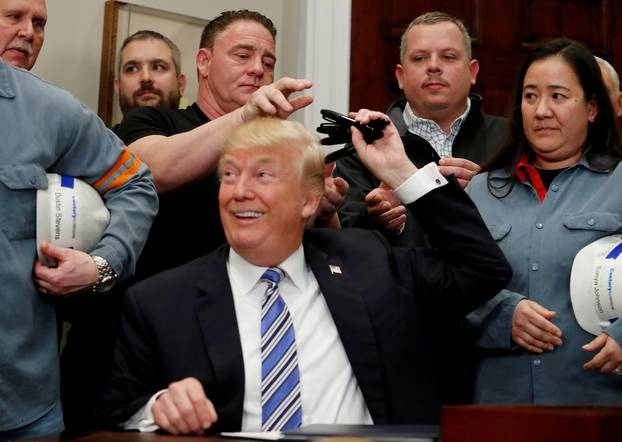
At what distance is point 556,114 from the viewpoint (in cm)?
257

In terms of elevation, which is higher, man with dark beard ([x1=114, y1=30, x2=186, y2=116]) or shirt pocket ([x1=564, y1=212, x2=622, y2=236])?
man with dark beard ([x1=114, y1=30, x2=186, y2=116])

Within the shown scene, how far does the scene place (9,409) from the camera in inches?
80.7

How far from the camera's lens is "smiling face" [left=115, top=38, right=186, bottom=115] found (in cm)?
376

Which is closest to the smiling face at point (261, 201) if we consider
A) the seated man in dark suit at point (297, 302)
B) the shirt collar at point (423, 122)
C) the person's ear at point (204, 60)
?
the seated man in dark suit at point (297, 302)

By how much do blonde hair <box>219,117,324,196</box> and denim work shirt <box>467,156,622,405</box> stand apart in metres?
0.56

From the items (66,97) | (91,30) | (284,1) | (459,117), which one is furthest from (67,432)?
(284,1)

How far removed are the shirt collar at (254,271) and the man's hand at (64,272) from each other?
31 centimetres

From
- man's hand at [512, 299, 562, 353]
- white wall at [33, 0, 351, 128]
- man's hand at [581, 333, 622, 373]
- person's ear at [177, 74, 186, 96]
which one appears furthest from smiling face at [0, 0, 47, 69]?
man's hand at [581, 333, 622, 373]

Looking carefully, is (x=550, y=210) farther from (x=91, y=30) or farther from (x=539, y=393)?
(x=91, y=30)

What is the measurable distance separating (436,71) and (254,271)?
1388mm

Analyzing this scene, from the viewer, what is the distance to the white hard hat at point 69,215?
2121 millimetres

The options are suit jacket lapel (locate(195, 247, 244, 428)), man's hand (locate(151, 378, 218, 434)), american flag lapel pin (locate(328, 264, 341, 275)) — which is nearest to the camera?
man's hand (locate(151, 378, 218, 434))

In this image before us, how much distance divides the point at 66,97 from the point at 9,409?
0.72m

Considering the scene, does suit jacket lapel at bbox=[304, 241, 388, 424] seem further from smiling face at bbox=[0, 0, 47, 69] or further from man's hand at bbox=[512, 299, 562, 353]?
smiling face at bbox=[0, 0, 47, 69]
